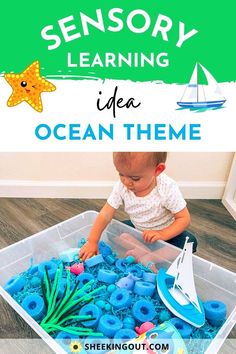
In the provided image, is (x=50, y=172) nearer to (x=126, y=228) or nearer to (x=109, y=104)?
(x=126, y=228)

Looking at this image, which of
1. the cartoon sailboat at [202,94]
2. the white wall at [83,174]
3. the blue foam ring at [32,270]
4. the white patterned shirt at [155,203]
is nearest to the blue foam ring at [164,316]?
the white patterned shirt at [155,203]

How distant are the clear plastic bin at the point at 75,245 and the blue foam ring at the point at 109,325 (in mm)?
116

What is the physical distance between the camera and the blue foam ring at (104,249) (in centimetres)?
88

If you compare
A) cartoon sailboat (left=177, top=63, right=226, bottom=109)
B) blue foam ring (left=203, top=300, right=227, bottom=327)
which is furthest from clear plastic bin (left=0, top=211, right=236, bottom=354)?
cartoon sailboat (left=177, top=63, right=226, bottom=109)

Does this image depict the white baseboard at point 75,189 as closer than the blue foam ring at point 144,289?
No

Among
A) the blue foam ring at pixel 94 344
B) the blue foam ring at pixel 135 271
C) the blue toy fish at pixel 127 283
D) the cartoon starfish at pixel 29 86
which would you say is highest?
the cartoon starfish at pixel 29 86

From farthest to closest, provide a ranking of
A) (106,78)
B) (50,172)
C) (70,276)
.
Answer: (50,172), (70,276), (106,78)

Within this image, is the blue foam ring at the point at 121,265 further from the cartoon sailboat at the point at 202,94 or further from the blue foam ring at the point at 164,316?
the cartoon sailboat at the point at 202,94

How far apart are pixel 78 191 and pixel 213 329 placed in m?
0.79

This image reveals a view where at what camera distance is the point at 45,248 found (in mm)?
901

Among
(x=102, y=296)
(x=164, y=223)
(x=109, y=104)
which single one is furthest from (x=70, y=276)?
(x=109, y=104)

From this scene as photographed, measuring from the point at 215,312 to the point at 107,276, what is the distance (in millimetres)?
246

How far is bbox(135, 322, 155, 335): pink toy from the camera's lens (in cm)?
66

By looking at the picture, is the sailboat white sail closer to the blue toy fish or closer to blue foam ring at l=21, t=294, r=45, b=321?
the blue toy fish
